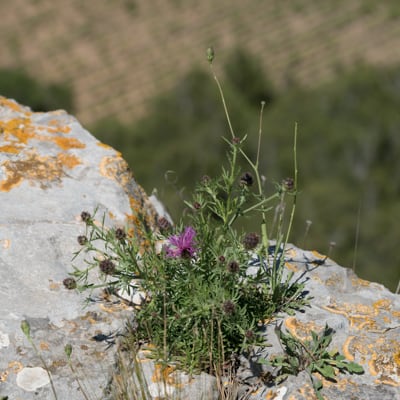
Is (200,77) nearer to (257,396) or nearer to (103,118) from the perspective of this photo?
(103,118)

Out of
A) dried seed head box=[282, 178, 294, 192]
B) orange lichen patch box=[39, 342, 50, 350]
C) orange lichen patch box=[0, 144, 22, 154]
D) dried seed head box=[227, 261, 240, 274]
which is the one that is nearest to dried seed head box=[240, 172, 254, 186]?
dried seed head box=[282, 178, 294, 192]

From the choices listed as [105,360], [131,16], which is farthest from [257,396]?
[131,16]

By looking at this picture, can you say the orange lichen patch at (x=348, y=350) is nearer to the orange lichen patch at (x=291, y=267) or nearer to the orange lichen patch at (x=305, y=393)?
the orange lichen patch at (x=305, y=393)

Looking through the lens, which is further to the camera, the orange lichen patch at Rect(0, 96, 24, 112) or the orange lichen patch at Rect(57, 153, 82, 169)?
the orange lichen patch at Rect(0, 96, 24, 112)

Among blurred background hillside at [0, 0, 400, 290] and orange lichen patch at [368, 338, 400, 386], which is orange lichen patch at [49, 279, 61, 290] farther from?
blurred background hillside at [0, 0, 400, 290]

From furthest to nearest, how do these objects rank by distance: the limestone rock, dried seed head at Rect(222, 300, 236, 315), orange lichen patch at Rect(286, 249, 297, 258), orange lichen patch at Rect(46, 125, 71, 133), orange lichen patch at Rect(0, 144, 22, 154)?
orange lichen patch at Rect(46, 125, 71, 133)
orange lichen patch at Rect(0, 144, 22, 154)
orange lichen patch at Rect(286, 249, 297, 258)
the limestone rock
dried seed head at Rect(222, 300, 236, 315)

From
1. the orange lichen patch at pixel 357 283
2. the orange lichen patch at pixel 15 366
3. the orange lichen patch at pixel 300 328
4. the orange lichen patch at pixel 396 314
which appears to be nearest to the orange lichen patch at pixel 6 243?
the orange lichen patch at pixel 15 366

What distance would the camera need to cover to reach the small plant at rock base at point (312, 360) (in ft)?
9.19

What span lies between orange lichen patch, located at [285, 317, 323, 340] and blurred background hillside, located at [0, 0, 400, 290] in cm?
650

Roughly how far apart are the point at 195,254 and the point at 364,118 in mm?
25887

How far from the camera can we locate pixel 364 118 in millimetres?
27750

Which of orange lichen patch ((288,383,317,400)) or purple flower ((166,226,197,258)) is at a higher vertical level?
purple flower ((166,226,197,258))

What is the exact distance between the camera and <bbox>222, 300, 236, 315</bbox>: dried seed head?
105 inches

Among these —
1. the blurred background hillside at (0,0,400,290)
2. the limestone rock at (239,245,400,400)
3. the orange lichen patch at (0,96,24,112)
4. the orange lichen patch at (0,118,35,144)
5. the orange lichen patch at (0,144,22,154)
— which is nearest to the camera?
the limestone rock at (239,245,400,400)
